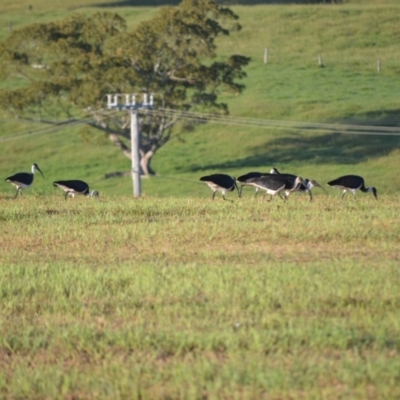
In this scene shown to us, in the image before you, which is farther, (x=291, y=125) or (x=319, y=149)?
(x=291, y=125)

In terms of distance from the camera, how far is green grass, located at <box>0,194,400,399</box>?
320 inches

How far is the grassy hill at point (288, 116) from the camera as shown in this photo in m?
47.8

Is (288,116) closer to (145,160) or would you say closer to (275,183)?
(145,160)

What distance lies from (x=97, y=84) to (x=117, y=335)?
38.7m

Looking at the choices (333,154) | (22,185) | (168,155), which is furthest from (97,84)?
(22,185)

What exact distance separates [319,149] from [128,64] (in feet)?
31.5

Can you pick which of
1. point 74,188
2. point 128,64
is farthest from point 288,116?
point 74,188

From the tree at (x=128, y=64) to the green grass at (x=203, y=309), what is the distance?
32.1 m

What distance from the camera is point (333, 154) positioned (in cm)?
4969

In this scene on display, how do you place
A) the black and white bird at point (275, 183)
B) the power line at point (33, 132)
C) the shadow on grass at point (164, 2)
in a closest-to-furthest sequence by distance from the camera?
the black and white bird at point (275, 183), the power line at point (33, 132), the shadow on grass at point (164, 2)

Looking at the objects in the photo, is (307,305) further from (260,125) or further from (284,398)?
(260,125)

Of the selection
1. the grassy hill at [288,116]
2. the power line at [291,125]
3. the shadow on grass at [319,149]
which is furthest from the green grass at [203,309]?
the power line at [291,125]

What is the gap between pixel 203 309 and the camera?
9945 mm

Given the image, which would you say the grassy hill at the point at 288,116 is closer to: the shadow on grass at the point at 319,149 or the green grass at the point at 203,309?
the shadow on grass at the point at 319,149
